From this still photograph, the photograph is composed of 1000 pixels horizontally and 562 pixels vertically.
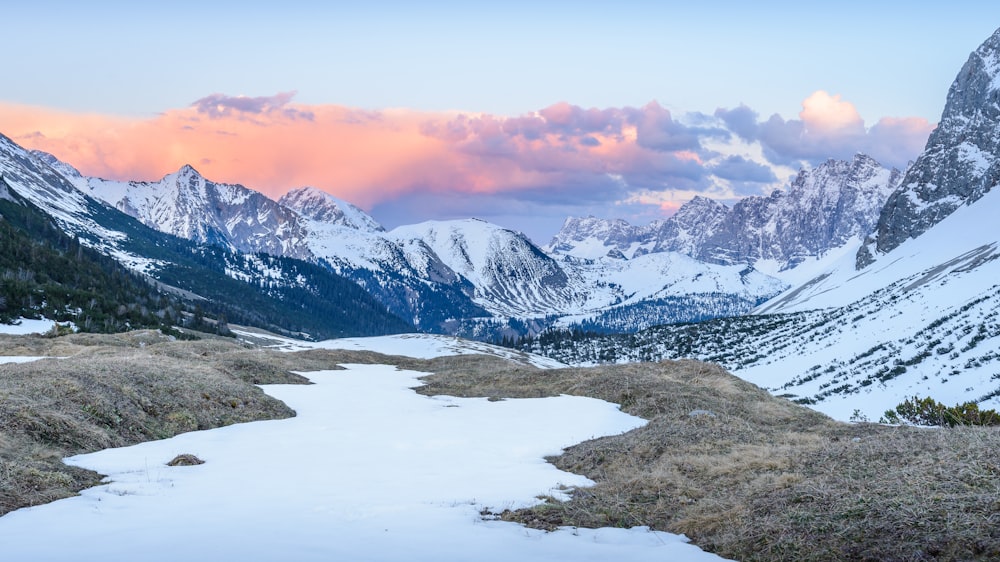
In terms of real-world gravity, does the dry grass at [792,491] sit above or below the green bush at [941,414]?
above

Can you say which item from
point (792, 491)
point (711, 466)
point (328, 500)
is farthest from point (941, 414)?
point (328, 500)

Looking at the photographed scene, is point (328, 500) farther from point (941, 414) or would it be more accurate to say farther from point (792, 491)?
point (941, 414)

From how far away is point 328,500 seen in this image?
1265 centimetres

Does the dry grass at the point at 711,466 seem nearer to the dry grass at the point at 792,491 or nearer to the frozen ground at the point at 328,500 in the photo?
the dry grass at the point at 792,491

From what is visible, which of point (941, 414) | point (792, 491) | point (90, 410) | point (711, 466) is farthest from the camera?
point (941, 414)

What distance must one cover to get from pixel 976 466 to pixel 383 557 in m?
9.16

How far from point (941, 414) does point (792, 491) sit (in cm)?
2187

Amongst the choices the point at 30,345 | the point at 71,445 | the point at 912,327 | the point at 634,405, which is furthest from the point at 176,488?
the point at 912,327

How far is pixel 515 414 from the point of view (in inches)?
1034

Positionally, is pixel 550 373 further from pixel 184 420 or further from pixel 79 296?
pixel 79 296

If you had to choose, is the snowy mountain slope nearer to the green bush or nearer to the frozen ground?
the green bush

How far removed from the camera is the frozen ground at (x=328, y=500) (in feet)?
31.9

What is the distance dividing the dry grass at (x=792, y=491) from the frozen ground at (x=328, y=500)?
2.72 ft

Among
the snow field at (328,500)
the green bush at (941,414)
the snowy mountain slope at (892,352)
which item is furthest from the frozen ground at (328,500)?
the snowy mountain slope at (892,352)
